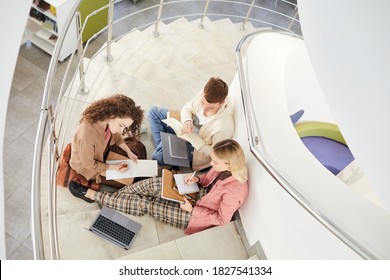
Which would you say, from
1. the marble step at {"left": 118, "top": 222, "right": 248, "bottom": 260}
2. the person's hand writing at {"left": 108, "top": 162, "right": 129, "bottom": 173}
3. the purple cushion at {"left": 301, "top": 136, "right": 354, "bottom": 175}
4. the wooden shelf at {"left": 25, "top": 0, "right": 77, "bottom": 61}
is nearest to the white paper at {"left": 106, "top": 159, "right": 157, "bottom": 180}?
the person's hand writing at {"left": 108, "top": 162, "right": 129, "bottom": 173}

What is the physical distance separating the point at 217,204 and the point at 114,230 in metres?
0.80

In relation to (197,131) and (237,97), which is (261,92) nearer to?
(237,97)

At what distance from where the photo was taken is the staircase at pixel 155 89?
2.74 meters

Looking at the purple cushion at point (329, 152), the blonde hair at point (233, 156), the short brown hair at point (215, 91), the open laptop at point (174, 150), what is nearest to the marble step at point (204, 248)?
the blonde hair at point (233, 156)

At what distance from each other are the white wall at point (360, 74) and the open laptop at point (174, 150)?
170 centimetres

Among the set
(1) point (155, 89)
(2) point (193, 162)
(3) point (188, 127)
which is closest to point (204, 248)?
(2) point (193, 162)

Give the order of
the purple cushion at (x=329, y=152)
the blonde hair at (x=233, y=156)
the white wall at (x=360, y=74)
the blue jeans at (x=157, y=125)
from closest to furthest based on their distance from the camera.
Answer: the white wall at (x=360, y=74) < the blonde hair at (x=233, y=156) < the blue jeans at (x=157, y=125) < the purple cushion at (x=329, y=152)

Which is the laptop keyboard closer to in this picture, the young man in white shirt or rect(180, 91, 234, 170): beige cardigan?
the young man in white shirt

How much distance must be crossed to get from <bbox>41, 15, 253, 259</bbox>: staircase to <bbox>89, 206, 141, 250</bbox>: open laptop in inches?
2.1

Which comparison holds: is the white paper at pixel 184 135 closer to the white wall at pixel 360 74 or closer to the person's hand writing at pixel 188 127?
the person's hand writing at pixel 188 127

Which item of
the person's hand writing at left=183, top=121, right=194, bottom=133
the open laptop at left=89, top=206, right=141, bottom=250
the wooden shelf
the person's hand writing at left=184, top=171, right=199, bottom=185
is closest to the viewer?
the open laptop at left=89, top=206, right=141, bottom=250

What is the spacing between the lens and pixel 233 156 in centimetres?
252

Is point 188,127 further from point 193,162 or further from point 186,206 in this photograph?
point 186,206

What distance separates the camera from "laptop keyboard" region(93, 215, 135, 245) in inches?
109
